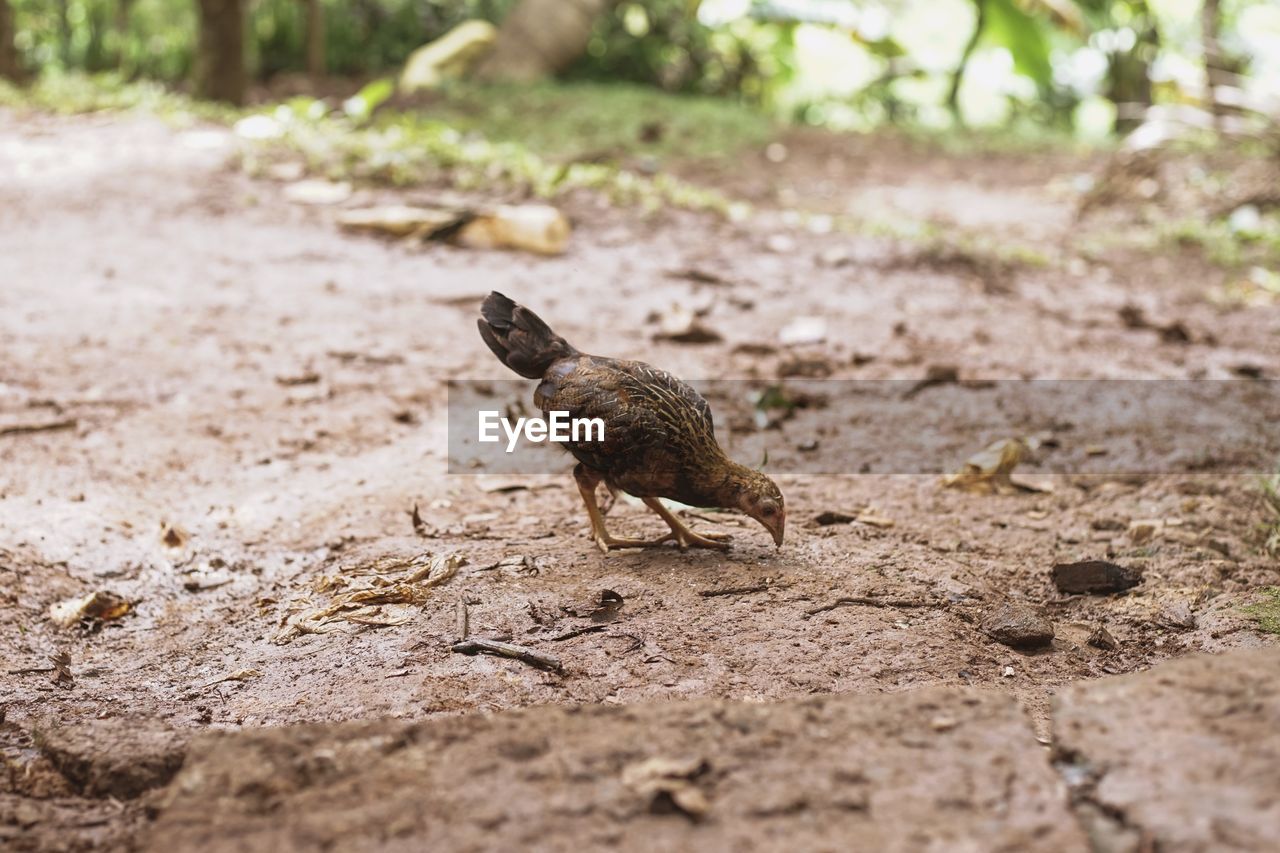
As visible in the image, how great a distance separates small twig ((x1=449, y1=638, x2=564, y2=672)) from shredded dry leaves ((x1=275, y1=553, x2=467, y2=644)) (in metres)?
0.31

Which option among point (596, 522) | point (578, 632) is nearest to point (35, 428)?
point (596, 522)

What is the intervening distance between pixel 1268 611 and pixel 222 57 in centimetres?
1031

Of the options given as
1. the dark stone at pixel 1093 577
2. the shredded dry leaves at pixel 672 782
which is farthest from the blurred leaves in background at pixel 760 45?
the shredded dry leaves at pixel 672 782

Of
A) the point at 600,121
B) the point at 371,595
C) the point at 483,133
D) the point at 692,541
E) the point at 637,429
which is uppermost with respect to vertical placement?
the point at 600,121

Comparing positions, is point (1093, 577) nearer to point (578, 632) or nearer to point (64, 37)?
point (578, 632)

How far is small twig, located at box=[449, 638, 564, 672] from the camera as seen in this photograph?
295 centimetres

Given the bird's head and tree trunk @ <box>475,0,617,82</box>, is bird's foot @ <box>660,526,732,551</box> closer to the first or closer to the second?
the bird's head

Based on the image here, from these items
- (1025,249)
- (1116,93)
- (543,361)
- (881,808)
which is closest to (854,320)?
(1025,249)

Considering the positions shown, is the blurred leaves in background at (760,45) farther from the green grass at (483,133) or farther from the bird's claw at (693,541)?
the bird's claw at (693,541)

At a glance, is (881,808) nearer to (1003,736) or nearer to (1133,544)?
(1003,736)

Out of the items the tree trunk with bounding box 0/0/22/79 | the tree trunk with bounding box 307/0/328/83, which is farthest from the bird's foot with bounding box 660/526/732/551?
the tree trunk with bounding box 307/0/328/83

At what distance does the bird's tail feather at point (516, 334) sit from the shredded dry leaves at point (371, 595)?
2.13ft

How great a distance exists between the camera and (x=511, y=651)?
3002 mm

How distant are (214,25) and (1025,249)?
7475mm
